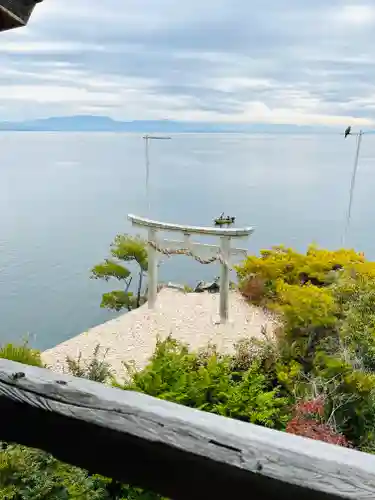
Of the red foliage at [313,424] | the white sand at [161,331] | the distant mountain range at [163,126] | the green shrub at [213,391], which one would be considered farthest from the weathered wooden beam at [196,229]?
the distant mountain range at [163,126]

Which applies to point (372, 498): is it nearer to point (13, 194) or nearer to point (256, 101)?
point (256, 101)

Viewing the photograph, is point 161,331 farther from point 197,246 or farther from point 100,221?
point 100,221

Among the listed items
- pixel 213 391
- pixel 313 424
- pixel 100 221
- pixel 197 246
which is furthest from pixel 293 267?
pixel 100 221

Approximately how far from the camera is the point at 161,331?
758 centimetres

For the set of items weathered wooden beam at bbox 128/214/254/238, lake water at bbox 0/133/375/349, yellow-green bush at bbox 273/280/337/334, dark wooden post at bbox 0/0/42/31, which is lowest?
lake water at bbox 0/133/375/349

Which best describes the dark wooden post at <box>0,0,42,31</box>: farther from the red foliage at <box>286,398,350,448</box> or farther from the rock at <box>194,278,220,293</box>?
the rock at <box>194,278,220,293</box>

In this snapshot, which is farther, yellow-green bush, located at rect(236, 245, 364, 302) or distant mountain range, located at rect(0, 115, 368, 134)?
distant mountain range, located at rect(0, 115, 368, 134)

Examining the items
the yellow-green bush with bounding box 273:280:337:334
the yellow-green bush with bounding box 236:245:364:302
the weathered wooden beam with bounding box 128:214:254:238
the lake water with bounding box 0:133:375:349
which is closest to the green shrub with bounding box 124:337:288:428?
the yellow-green bush with bounding box 273:280:337:334

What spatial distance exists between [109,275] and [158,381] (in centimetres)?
722

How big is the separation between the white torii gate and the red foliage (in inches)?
137

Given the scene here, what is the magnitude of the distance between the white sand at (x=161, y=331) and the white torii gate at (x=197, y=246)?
1.26 ft

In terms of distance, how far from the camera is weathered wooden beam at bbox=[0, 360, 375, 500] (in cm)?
55

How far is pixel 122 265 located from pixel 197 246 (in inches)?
151

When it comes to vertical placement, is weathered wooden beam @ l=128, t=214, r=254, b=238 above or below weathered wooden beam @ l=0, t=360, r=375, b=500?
below
